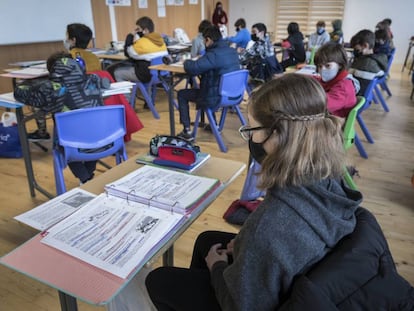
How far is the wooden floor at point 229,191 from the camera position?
71.3 inches

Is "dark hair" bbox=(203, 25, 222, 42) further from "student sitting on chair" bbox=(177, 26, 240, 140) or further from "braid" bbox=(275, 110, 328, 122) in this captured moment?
"braid" bbox=(275, 110, 328, 122)

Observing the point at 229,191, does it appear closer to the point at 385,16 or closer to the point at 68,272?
the point at 68,272

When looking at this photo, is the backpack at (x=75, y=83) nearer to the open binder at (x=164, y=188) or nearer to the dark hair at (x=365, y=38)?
the open binder at (x=164, y=188)

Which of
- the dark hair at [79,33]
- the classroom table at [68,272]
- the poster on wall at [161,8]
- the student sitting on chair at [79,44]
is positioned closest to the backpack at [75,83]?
the student sitting on chair at [79,44]

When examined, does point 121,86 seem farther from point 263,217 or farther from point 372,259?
point 372,259

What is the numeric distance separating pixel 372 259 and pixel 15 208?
7.88 ft

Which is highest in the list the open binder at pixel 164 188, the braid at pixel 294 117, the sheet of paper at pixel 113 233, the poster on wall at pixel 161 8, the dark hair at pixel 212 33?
the poster on wall at pixel 161 8

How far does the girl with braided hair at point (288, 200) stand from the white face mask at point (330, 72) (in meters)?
1.74

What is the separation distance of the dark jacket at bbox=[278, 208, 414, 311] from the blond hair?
0.64ft

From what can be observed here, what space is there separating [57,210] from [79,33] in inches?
98.3

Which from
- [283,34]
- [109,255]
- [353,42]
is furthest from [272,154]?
[283,34]

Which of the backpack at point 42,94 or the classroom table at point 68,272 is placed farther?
the backpack at point 42,94

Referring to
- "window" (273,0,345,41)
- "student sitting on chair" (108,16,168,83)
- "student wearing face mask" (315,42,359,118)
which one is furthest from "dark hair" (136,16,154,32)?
"window" (273,0,345,41)

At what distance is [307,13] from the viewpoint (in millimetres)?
9805
